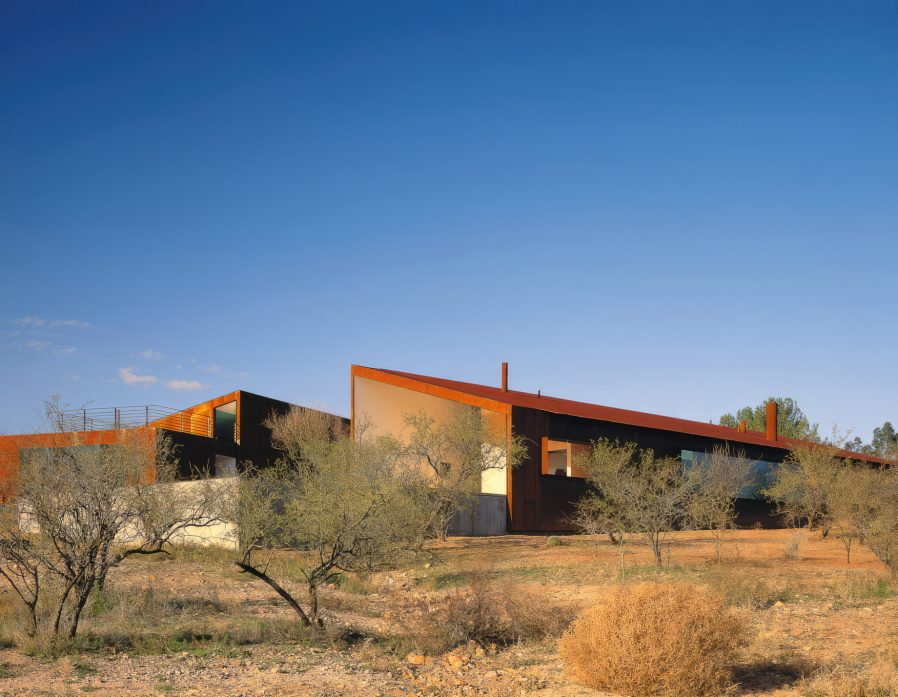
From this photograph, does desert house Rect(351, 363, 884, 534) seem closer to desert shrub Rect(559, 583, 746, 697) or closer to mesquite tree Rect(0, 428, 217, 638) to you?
mesquite tree Rect(0, 428, 217, 638)

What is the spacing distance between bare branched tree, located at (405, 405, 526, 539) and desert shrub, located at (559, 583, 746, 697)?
19.0 meters

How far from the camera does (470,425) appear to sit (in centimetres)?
2967

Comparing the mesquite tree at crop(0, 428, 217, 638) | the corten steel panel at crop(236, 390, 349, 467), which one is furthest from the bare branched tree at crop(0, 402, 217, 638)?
the corten steel panel at crop(236, 390, 349, 467)

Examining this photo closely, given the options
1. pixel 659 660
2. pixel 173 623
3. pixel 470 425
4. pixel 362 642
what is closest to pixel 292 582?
pixel 173 623

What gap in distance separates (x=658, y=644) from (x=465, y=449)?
21698 millimetres

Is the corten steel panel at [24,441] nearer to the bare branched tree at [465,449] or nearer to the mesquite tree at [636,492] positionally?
the bare branched tree at [465,449]

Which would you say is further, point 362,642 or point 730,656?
point 362,642

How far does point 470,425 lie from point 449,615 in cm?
1918

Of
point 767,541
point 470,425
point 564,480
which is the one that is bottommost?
point 767,541

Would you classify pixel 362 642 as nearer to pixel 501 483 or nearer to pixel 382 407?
pixel 501 483

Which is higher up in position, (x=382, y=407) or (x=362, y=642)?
(x=382, y=407)

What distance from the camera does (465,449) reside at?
29.3m

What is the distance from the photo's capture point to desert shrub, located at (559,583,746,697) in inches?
301

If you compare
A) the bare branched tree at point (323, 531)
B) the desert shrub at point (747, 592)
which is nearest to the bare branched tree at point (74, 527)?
the bare branched tree at point (323, 531)
